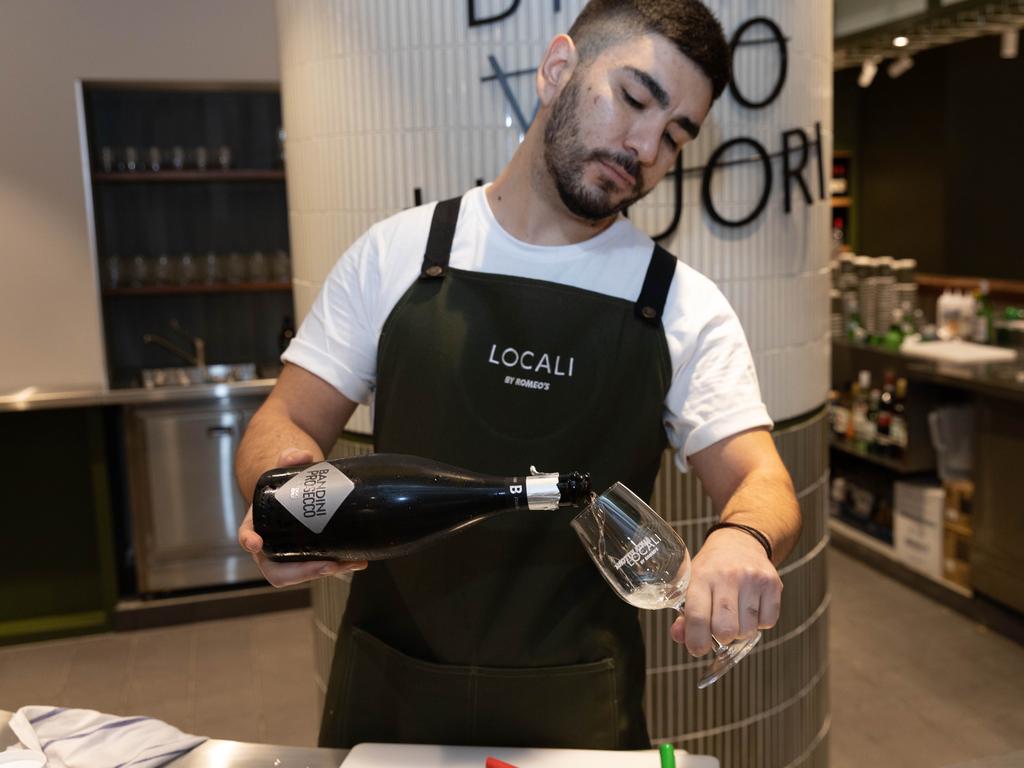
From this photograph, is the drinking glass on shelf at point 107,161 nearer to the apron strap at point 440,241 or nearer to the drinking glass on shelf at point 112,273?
the drinking glass on shelf at point 112,273

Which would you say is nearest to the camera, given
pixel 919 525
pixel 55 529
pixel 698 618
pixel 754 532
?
pixel 698 618

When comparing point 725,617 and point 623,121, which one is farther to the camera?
point 623,121

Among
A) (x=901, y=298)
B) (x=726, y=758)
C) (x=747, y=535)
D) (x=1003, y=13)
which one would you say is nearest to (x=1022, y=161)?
(x=901, y=298)

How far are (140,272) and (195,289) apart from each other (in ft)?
0.86

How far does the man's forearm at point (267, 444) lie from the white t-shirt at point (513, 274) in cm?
9

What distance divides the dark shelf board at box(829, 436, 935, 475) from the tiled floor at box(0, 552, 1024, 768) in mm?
531

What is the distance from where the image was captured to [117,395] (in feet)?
13.0

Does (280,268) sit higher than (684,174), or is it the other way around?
(684,174)

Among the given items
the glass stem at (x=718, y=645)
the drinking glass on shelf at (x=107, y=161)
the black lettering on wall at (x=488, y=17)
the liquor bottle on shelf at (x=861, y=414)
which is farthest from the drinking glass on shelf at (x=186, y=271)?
the glass stem at (x=718, y=645)

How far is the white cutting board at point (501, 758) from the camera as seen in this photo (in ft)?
3.75

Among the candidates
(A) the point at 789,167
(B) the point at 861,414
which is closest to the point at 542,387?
(A) the point at 789,167

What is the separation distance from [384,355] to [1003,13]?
11.9 feet

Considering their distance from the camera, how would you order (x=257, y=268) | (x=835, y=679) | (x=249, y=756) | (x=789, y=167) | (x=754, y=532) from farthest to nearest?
1. (x=257, y=268)
2. (x=835, y=679)
3. (x=789, y=167)
4. (x=249, y=756)
5. (x=754, y=532)

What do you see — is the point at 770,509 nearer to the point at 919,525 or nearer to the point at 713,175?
the point at 713,175
